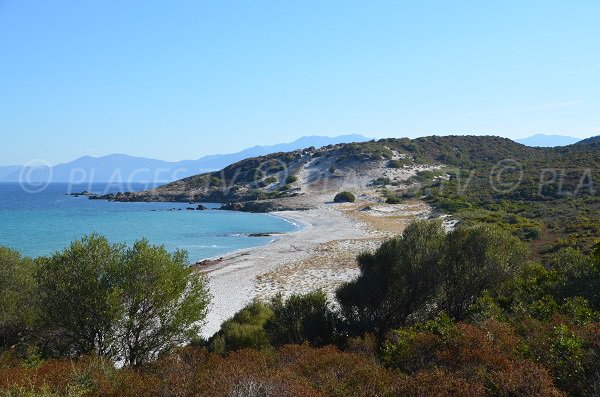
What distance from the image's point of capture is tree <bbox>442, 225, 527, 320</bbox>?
55.1 feet

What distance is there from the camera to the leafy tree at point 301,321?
1616 cm

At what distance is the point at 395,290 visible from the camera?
17.0m

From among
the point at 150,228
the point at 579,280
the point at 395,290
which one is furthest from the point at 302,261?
the point at 150,228

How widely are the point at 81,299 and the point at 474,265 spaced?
13660mm

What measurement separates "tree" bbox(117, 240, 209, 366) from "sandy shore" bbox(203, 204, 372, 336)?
17.3ft

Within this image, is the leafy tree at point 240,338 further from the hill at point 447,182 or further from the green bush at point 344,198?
the green bush at point 344,198

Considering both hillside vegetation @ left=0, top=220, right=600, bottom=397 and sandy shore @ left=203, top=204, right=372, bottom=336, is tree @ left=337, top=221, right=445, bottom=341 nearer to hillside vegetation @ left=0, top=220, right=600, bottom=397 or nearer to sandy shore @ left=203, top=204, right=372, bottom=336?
hillside vegetation @ left=0, top=220, right=600, bottom=397

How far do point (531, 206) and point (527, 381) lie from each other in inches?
2165

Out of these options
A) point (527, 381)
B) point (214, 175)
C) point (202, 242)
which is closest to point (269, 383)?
point (527, 381)

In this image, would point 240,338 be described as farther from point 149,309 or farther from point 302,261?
→ point 302,261

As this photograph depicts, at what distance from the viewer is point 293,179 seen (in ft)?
348

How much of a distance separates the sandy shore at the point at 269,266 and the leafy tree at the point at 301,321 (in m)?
4.47

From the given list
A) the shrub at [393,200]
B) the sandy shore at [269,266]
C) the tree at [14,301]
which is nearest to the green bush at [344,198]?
the shrub at [393,200]

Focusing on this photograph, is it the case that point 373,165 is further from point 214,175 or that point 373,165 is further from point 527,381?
point 527,381
